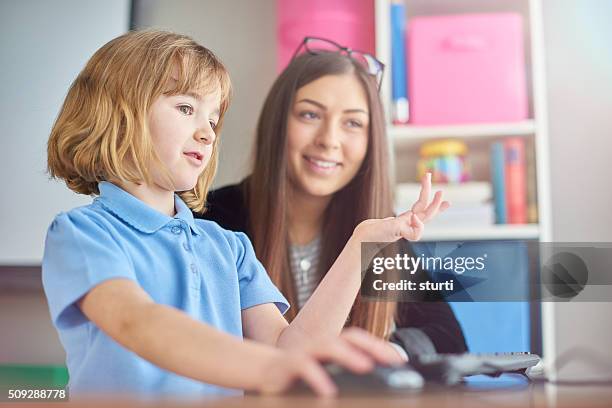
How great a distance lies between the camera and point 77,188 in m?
0.97

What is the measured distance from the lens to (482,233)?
1.20 metres

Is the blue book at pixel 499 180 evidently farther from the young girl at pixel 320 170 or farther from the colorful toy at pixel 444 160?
the young girl at pixel 320 170

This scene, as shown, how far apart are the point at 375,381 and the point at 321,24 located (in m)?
0.66

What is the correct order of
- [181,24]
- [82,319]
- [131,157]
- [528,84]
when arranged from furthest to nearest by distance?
[528,84] < [181,24] < [131,157] < [82,319]

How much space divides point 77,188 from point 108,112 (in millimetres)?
127

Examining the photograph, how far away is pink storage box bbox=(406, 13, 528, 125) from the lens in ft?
4.07

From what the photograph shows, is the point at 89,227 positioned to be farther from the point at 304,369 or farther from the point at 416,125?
the point at 416,125

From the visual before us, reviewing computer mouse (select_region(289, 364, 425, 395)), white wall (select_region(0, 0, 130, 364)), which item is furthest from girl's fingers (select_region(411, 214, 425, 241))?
white wall (select_region(0, 0, 130, 364))

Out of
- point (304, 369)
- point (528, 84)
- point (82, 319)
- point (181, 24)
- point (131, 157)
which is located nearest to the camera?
point (304, 369)

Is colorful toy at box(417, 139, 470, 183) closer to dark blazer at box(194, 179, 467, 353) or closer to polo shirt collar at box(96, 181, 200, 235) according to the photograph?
dark blazer at box(194, 179, 467, 353)

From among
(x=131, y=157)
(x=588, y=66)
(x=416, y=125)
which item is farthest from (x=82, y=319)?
(x=588, y=66)

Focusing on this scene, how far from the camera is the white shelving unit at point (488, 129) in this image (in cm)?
116

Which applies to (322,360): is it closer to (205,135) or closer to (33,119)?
(205,135)

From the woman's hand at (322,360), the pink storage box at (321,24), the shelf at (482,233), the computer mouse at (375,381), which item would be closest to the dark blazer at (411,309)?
the shelf at (482,233)
